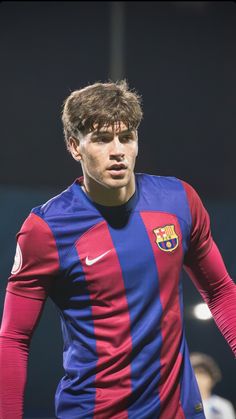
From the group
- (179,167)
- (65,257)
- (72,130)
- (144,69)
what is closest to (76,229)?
(65,257)

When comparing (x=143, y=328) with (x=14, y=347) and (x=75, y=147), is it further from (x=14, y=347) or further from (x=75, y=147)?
(x=75, y=147)

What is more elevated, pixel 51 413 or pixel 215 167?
pixel 215 167

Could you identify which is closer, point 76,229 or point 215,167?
point 76,229

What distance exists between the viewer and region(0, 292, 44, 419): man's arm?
1.74 metres

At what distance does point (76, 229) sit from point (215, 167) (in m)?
3.47

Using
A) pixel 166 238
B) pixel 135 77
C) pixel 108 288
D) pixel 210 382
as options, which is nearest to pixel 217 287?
pixel 166 238

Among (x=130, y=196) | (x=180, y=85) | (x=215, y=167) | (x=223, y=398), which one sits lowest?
(x=223, y=398)

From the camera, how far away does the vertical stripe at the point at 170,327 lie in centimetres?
172

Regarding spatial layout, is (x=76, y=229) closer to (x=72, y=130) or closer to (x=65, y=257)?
(x=65, y=257)

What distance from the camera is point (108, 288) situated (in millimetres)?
1732

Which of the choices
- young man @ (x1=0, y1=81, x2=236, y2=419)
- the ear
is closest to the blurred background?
the ear

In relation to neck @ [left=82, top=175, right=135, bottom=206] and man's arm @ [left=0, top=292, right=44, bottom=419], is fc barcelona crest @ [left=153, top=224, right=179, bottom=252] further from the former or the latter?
man's arm @ [left=0, top=292, right=44, bottom=419]

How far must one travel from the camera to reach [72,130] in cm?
187

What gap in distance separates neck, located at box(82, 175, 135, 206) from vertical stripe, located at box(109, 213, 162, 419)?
0.13 m
